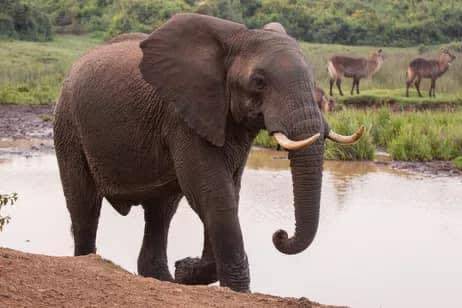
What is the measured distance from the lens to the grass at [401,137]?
1670cm

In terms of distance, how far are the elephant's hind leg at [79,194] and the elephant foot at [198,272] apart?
107 cm

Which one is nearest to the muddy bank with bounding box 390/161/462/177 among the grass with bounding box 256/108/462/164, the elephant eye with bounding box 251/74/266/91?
the grass with bounding box 256/108/462/164

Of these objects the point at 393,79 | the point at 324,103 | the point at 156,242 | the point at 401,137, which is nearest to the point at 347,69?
the point at 393,79

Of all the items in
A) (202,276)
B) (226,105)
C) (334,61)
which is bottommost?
(334,61)

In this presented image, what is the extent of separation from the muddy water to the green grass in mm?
11901

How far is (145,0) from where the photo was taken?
4203cm

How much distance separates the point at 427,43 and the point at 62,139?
34.9m

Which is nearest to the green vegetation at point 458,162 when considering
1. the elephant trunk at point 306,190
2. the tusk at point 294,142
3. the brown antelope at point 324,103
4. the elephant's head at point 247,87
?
the brown antelope at point 324,103

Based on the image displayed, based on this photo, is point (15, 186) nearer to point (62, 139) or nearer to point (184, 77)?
point (62, 139)

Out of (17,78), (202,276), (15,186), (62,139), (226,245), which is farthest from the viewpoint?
(17,78)

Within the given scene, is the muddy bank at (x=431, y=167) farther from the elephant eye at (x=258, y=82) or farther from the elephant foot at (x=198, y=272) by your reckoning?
the elephant eye at (x=258, y=82)

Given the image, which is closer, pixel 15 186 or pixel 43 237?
pixel 43 237

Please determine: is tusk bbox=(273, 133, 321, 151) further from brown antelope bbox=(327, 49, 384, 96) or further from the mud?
brown antelope bbox=(327, 49, 384, 96)

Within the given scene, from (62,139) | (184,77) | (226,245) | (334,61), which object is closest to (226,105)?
(184,77)
